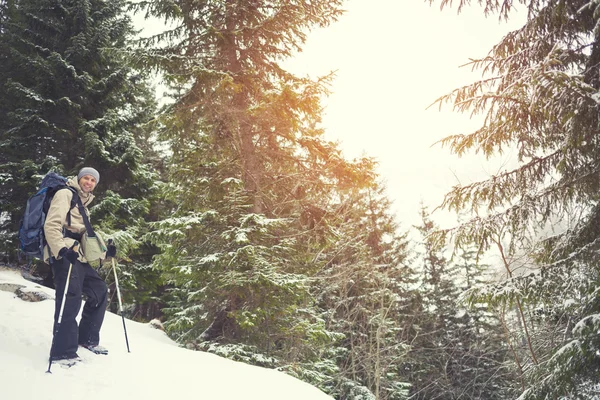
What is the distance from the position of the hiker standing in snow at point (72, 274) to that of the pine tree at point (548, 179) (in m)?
5.51

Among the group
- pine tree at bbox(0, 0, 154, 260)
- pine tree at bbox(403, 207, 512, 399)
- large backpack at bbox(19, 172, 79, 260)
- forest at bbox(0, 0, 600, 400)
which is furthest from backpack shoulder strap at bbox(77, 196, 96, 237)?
pine tree at bbox(403, 207, 512, 399)

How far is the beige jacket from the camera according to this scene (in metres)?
3.90

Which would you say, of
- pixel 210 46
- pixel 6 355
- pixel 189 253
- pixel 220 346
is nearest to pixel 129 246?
pixel 189 253

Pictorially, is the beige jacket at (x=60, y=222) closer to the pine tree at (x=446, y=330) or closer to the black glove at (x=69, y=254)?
the black glove at (x=69, y=254)

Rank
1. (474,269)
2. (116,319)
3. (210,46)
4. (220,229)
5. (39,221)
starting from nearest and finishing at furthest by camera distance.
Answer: (39,221) < (116,319) < (220,229) < (210,46) < (474,269)

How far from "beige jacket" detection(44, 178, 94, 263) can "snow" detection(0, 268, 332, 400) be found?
990 mm

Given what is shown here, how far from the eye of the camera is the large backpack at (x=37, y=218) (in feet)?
13.2

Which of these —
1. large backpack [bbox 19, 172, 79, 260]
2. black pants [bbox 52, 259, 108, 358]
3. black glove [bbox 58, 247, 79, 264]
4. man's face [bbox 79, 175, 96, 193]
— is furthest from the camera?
man's face [bbox 79, 175, 96, 193]

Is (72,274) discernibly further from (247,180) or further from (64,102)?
(64,102)

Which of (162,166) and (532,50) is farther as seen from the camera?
(162,166)

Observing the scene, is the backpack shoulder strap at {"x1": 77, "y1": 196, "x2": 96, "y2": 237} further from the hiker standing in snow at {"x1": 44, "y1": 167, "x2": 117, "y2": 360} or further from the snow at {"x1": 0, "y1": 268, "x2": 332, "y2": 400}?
the snow at {"x1": 0, "y1": 268, "x2": 332, "y2": 400}

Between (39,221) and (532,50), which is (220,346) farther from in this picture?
(532,50)

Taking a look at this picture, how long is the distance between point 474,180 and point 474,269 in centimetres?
1769

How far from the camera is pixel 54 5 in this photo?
40.7 feet
